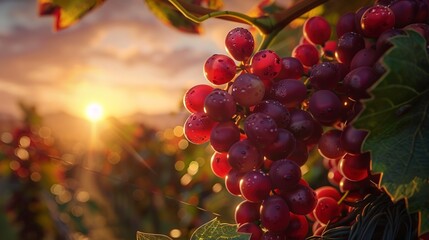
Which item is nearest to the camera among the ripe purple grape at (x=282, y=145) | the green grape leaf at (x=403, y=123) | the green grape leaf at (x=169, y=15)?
the green grape leaf at (x=403, y=123)

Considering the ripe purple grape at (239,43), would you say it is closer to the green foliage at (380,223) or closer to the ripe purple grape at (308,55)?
the ripe purple grape at (308,55)

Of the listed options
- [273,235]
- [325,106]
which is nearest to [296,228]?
[273,235]

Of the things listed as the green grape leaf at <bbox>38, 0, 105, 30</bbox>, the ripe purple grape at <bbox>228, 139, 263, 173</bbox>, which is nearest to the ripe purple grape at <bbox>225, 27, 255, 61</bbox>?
the ripe purple grape at <bbox>228, 139, 263, 173</bbox>

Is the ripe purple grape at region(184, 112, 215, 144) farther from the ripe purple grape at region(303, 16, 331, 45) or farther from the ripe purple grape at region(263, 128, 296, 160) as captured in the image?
the ripe purple grape at region(303, 16, 331, 45)

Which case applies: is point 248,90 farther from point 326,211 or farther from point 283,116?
point 326,211

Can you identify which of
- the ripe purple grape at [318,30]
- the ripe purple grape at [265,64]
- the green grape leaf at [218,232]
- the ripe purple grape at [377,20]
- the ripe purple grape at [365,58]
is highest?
the ripe purple grape at [377,20]

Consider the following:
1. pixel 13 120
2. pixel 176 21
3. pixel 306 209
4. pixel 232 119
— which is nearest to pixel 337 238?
pixel 306 209

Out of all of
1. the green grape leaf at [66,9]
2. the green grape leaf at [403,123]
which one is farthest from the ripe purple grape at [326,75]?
the green grape leaf at [66,9]

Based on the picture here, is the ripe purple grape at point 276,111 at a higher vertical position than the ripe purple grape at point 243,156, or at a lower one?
higher

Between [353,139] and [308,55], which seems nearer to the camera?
[353,139]

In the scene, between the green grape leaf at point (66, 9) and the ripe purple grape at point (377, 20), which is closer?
the ripe purple grape at point (377, 20)
